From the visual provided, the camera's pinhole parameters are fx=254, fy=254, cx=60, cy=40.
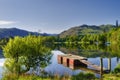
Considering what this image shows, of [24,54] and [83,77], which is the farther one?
[24,54]

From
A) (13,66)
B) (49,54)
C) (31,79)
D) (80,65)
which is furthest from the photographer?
(80,65)

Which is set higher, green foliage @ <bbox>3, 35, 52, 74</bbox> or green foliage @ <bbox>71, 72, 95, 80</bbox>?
green foliage @ <bbox>3, 35, 52, 74</bbox>

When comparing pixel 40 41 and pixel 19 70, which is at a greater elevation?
pixel 40 41

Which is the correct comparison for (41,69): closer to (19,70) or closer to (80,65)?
(19,70)

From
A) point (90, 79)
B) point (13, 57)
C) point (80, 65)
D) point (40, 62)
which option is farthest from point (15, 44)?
point (80, 65)

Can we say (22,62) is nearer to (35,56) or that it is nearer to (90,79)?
(35,56)

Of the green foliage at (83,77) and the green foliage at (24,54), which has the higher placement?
the green foliage at (24,54)

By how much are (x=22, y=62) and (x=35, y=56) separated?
2268mm

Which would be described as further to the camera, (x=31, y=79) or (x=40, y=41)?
(x=40, y=41)

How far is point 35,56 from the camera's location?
39.6 metres

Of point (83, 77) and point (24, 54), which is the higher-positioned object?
point (24, 54)

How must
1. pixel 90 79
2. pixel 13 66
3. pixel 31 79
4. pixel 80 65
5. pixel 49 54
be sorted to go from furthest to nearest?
pixel 80 65 < pixel 49 54 < pixel 13 66 < pixel 90 79 < pixel 31 79

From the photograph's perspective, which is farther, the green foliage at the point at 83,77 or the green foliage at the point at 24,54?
the green foliage at the point at 24,54

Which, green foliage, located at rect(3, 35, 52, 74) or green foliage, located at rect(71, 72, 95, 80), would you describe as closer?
green foliage, located at rect(71, 72, 95, 80)
